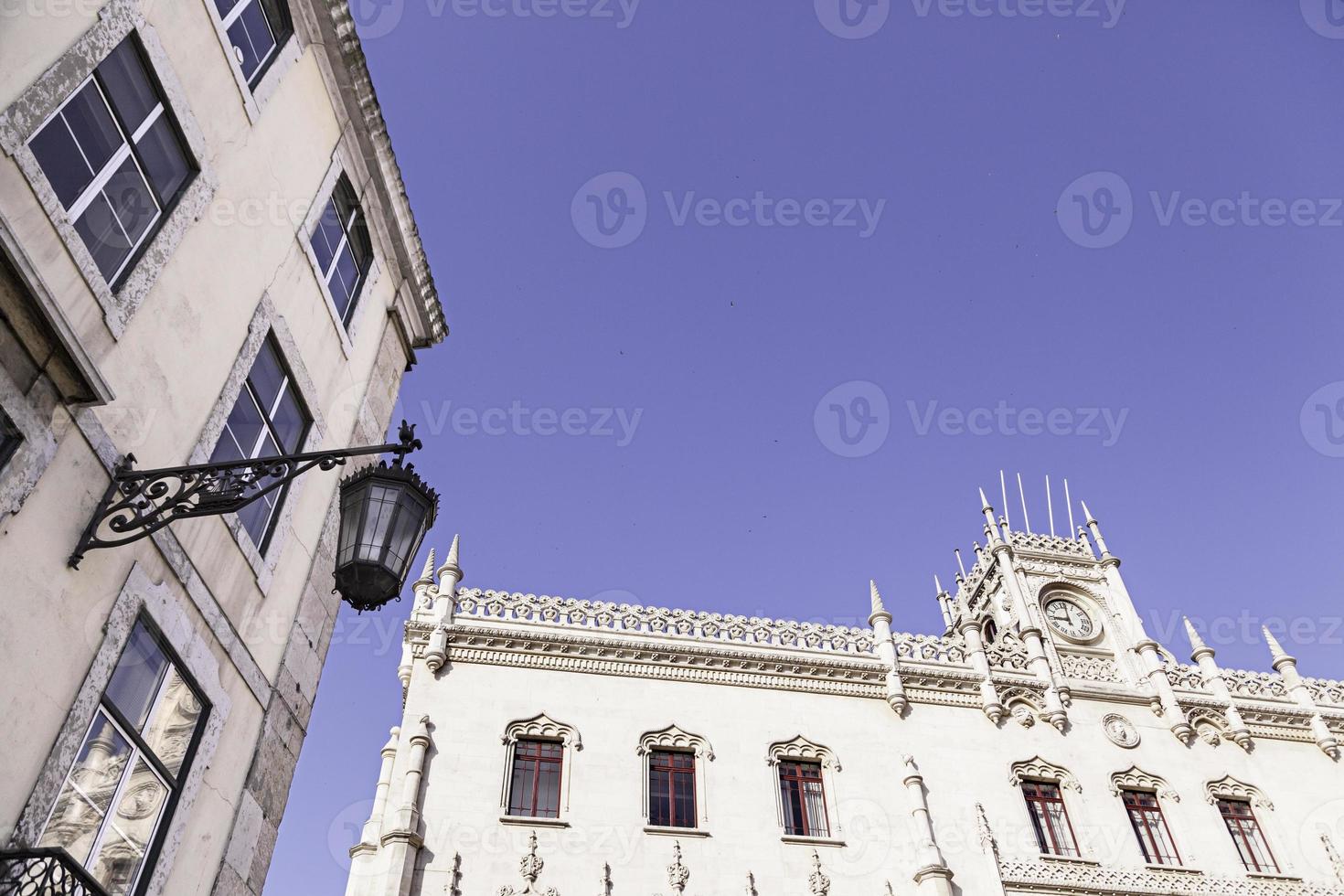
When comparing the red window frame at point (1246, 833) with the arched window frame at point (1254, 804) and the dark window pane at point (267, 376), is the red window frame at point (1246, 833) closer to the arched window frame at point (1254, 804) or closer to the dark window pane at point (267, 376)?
the arched window frame at point (1254, 804)

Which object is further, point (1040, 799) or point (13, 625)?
point (1040, 799)

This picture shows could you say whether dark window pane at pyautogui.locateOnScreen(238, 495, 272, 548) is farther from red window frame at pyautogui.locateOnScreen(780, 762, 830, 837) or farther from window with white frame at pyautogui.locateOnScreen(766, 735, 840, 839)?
red window frame at pyautogui.locateOnScreen(780, 762, 830, 837)

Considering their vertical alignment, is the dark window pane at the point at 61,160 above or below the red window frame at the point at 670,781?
below

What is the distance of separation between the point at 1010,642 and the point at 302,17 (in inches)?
865

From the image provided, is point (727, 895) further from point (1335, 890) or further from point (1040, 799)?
point (1335, 890)

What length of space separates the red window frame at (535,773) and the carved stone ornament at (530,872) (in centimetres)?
71

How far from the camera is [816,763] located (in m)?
20.3

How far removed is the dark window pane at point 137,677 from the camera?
6.13 m

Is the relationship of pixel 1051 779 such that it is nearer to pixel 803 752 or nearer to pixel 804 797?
pixel 803 752

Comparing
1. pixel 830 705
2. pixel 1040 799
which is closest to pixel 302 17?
pixel 830 705

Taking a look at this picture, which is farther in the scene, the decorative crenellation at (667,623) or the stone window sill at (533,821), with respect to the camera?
the decorative crenellation at (667,623)

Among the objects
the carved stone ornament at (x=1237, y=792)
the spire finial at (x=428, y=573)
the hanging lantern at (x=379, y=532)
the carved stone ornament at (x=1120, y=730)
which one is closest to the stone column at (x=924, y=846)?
the carved stone ornament at (x=1120, y=730)

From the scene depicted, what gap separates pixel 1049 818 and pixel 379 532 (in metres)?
19.5

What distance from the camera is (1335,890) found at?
67.2ft
